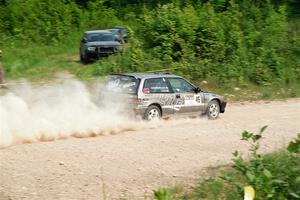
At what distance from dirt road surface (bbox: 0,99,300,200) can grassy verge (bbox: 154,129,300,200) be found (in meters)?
0.75

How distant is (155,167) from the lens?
→ 10844mm

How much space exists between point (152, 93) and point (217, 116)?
9.53 ft

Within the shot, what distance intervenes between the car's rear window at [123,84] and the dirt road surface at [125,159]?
3.80ft

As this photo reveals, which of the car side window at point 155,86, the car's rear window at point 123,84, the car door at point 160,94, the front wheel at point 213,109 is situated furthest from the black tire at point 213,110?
the car's rear window at point 123,84

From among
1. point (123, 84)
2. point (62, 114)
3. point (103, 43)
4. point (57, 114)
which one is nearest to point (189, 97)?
point (123, 84)

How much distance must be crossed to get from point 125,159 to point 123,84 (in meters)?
5.65

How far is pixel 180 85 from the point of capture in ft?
59.0

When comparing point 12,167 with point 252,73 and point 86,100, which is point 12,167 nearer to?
point 86,100

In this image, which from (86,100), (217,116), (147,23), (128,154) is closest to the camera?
(128,154)

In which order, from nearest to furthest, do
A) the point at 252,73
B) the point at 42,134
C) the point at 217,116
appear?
the point at 42,134, the point at 217,116, the point at 252,73

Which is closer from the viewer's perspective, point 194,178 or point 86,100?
point 194,178

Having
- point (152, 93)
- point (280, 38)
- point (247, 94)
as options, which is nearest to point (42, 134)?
point (152, 93)

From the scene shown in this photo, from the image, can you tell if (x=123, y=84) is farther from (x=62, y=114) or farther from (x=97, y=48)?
(x=97, y=48)

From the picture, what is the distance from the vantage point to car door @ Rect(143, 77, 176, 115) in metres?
16.9
